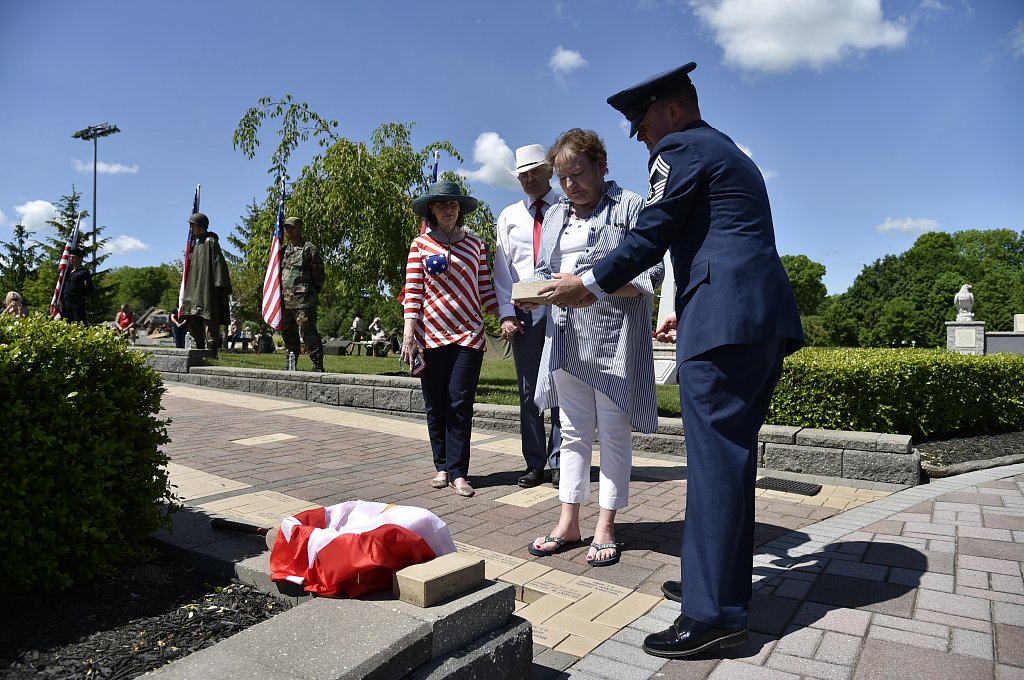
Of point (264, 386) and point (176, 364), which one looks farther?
point (176, 364)

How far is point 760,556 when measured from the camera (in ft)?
11.8

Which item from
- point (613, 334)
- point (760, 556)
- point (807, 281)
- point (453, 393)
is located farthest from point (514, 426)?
point (807, 281)

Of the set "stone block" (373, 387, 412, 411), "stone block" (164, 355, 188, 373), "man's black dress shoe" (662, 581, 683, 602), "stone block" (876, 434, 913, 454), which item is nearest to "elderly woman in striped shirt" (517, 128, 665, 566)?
"man's black dress shoe" (662, 581, 683, 602)

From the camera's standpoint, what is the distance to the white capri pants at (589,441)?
3465mm

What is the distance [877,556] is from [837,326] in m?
49.7

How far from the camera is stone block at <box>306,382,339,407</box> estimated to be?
30.7 feet

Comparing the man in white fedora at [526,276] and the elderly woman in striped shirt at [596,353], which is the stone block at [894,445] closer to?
the man in white fedora at [526,276]

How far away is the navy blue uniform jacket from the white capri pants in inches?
36.7

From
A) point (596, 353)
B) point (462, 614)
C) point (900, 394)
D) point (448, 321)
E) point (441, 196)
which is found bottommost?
point (462, 614)

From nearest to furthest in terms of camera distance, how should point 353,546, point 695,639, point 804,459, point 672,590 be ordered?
point 353,546
point 695,639
point 672,590
point 804,459

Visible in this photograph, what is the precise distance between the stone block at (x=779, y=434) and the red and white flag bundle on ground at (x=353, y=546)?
4.01m

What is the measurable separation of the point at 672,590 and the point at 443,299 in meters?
2.43

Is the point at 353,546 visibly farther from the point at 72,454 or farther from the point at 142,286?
the point at 142,286

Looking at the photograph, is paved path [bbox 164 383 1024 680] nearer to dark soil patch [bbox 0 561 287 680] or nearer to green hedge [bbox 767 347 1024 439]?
green hedge [bbox 767 347 1024 439]
